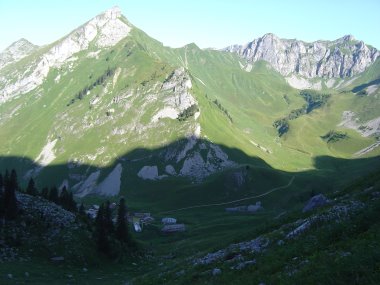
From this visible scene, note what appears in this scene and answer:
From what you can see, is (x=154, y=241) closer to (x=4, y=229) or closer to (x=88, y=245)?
(x=88, y=245)

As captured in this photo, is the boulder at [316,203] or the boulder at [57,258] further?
the boulder at [57,258]

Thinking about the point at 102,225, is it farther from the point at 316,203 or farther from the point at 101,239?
the point at 316,203

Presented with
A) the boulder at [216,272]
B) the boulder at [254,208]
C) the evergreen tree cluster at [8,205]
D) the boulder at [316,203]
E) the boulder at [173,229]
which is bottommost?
the boulder at [254,208]

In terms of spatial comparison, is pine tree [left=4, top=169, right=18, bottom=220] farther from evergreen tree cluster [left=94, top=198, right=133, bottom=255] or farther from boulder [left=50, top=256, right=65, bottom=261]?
evergreen tree cluster [left=94, top=198, right=133, bottom=255]

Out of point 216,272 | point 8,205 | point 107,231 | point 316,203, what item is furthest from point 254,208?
point 216,272

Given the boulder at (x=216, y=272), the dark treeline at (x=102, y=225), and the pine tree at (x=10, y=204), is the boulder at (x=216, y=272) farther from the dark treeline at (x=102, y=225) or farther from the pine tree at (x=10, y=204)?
the pine tree at (x=10, y=204)

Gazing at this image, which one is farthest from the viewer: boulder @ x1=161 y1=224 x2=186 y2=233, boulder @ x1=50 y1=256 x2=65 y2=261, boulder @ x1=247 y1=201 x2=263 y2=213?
boulder @ x1=247 y1=201 x2=263 y2=213

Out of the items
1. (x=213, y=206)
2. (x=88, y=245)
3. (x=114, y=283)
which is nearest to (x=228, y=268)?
(x=114, y=283)

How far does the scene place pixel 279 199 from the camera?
615ft

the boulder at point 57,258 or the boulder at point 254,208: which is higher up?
the boulder at point 57,258

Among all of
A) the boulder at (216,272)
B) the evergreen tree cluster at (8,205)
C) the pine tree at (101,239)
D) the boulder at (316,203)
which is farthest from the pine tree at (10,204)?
the boulder at (316,203)

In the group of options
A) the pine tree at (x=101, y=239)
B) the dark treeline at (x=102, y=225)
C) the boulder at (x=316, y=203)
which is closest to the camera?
the boulder at (x=316, y=203)

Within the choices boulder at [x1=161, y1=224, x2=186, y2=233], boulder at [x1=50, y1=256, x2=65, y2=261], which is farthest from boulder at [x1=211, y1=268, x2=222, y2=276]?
boulder at [x1=161, y1=224, x2=186, y2=233]

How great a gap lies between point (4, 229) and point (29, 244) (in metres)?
4.18
